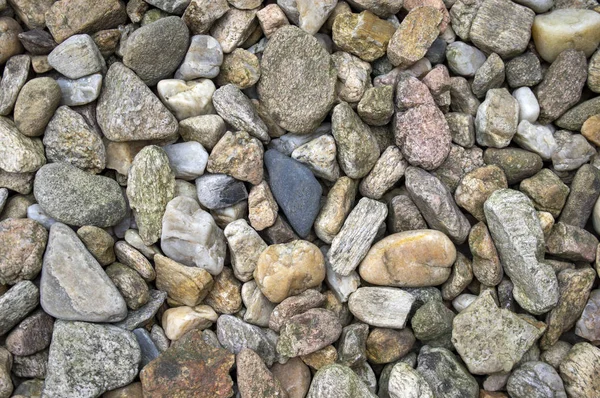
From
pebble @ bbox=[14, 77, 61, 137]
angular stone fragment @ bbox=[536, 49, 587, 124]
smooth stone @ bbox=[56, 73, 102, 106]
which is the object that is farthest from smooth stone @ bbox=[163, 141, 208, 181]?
angular stone fragment @ bbox=[536, 49, 587, 124]

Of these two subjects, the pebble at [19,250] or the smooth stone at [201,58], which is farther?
the smooth stone at [201,58]

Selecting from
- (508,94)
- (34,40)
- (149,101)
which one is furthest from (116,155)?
(508,94)

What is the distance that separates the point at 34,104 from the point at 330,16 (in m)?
1.25

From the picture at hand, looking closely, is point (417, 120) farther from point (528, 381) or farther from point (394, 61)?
point (528, 381)

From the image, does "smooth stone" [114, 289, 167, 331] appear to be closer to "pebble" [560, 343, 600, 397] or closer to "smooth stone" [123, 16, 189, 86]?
"smooth stone" [123, 16, 189, 86]

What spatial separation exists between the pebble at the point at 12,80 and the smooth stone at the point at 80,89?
0.13 metres

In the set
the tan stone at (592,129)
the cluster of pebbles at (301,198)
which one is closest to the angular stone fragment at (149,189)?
the cluster of pebbles at (301,198)

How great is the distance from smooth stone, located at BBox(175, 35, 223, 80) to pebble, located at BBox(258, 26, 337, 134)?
→ 20 cm

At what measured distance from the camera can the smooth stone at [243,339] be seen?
81.6 inches

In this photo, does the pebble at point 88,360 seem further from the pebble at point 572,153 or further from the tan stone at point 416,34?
the pebble at point 572,153

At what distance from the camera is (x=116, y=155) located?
86.7 inches

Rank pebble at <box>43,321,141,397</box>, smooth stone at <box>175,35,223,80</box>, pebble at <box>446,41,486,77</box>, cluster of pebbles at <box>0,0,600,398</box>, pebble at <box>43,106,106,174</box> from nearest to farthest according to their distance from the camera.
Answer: pebble at <box>43,321,141,397</box> < cluster of pebbles at <box>0,0,600,398</box> < pebble at <box>43,106,106,174</box> < smooth stone at <box>175,35,223,80</box> < pebble at <box>446,41,486,77</box>

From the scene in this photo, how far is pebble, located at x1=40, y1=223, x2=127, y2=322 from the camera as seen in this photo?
77.5 inches

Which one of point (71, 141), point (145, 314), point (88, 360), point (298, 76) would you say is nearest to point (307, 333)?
point (145, 314)
